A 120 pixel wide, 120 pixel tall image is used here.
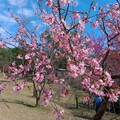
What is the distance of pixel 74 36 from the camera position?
4422 millimetres

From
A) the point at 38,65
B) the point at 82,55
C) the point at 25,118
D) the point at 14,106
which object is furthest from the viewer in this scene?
the point at 14,106

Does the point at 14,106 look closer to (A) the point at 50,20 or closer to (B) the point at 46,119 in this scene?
(B) the point at 46,119

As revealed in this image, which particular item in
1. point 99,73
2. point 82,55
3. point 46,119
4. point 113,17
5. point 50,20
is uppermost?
point 113,17

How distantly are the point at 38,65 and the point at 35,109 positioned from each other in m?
8.18

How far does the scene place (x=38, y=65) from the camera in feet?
18.3

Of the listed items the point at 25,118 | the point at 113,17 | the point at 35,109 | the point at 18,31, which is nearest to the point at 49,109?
the point at 35,109

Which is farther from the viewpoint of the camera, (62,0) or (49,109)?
(49,109)

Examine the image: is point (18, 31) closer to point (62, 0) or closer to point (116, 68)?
point (116, 68)

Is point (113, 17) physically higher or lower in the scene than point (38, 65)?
higher

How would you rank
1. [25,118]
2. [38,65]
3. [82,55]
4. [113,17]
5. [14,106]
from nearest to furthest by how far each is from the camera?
[82,55] < [38,65] < [113,17] < [25,118] < [14,106]

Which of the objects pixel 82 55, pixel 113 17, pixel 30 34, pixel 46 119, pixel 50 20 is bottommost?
pixel 46 119

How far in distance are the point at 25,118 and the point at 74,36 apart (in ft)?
23.6

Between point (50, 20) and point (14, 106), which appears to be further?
point (14, 106)

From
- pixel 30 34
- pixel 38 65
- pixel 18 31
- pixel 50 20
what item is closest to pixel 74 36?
pixel 50 20
